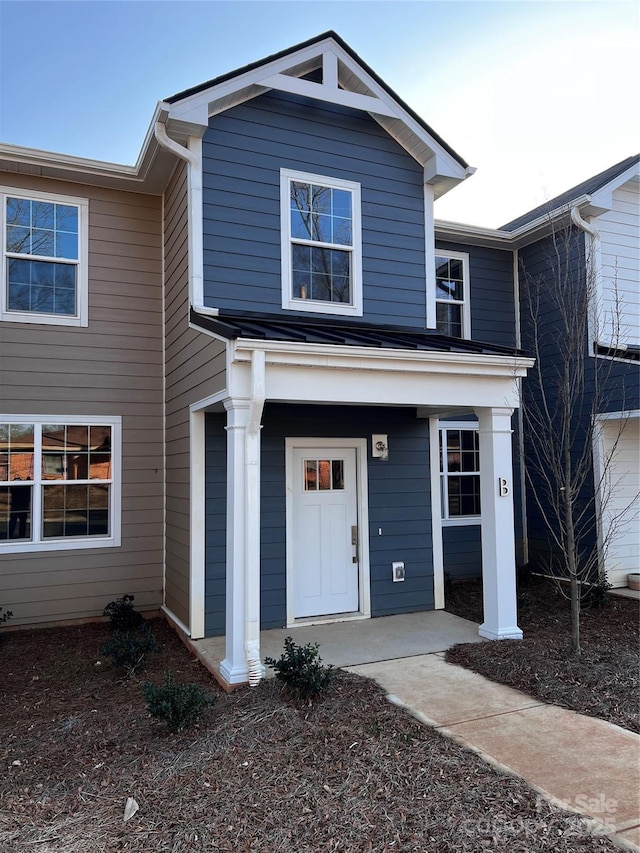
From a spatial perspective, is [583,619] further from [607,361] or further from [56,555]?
[56,555]

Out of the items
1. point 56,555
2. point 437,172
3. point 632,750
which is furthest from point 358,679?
point 437,172

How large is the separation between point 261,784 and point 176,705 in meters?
0.91

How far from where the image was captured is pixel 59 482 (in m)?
7.11

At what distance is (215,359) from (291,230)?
6.81 feet

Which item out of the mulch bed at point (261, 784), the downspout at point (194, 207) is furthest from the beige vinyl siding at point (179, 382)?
the mulch bed at point (261, 784)

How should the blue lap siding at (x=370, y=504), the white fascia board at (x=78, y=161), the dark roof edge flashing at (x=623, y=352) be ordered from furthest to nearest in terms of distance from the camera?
the dark roof edge flashing at (x=623, y=352)
the white fascia board at (x=78, y=161)
the blue lap siding at (x=370, y=504)

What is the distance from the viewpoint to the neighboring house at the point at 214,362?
19.8ft

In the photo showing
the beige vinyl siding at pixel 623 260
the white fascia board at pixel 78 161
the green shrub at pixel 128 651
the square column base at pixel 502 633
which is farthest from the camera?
the beige vinyl siding at pixel 623 260

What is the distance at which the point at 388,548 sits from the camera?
701cm

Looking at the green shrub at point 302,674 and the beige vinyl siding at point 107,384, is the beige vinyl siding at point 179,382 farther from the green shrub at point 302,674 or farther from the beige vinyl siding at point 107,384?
the green shrub at point 302,674

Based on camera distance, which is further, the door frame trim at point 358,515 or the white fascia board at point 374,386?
the door frame trim at point 358,515

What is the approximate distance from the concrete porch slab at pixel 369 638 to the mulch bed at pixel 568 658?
350 mm

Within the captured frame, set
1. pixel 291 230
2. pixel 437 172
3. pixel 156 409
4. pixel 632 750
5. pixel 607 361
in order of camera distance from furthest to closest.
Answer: pixel 607 361 < pixel 156 409 < pixel 437 172 < pixel 291 230 < pixel 632 750


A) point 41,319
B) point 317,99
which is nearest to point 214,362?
point 41,319
